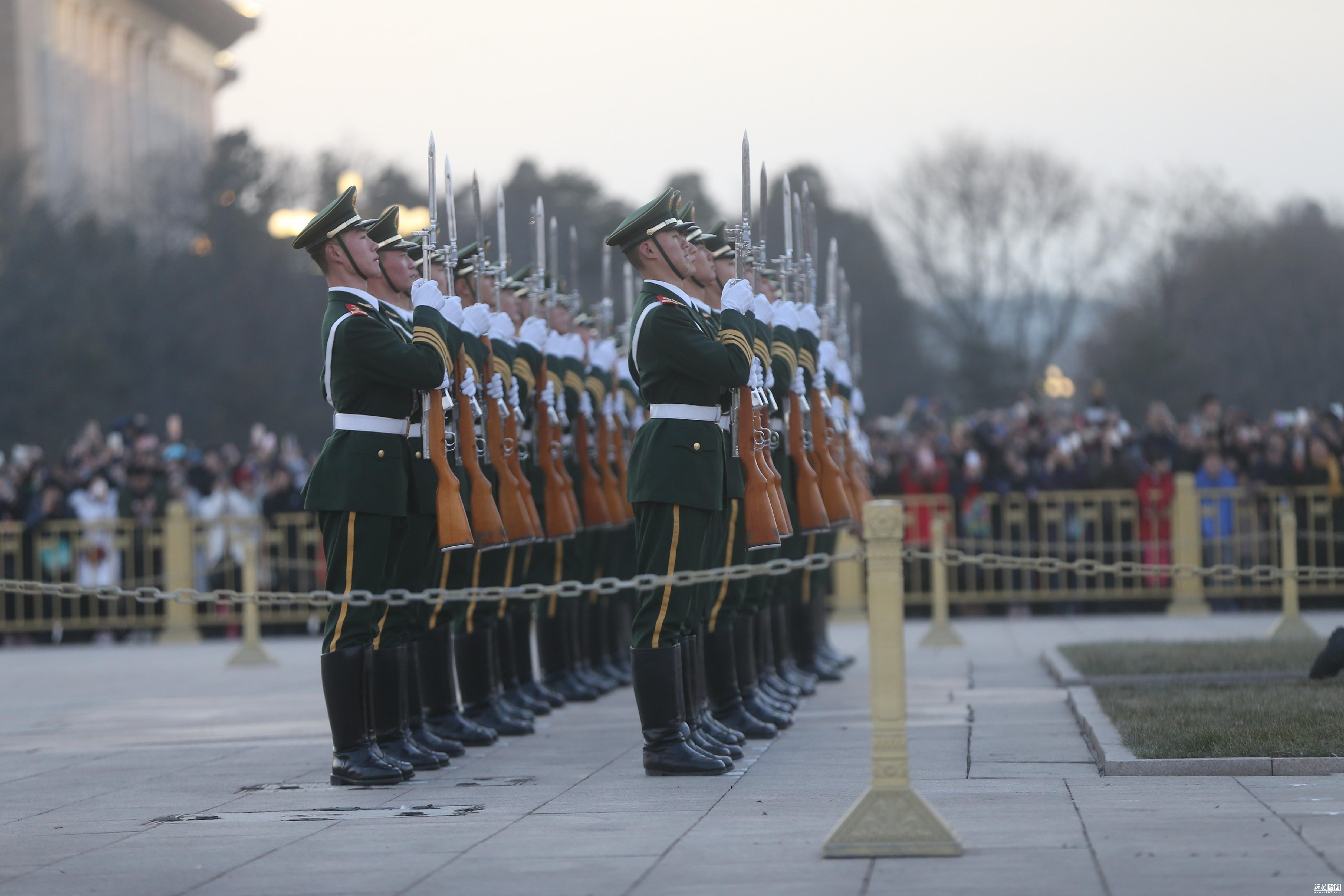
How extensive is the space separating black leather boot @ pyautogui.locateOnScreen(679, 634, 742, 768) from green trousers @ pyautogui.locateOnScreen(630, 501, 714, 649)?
13cm

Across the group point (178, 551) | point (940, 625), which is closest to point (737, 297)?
point (940, 625)

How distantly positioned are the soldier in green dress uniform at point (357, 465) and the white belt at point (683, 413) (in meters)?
0.88

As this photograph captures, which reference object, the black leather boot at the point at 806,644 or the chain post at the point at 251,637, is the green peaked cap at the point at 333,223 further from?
the chain post at the point at 251,637

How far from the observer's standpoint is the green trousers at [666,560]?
7.37 m

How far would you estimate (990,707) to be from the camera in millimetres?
9680

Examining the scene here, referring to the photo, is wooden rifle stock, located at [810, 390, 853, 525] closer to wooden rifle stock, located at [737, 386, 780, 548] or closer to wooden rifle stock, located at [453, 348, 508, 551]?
wooden rifle stock, located at [737, 386, 780, 548]

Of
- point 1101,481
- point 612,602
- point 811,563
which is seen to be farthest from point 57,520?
point 811,563

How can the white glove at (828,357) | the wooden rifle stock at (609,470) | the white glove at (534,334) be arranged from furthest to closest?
1. the wooden rifle stock at (609,470)
2. the white glove at (828,357)
3. the white glove at (534,334)

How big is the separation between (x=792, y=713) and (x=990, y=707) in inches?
43.1

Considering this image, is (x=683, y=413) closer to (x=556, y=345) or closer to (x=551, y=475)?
(x=551, y=475)

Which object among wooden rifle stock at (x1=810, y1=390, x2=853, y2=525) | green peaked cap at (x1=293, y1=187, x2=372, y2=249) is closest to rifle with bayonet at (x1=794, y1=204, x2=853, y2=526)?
wooden rifle stock at (x1=810, y1=390, x2=853, y2=525)

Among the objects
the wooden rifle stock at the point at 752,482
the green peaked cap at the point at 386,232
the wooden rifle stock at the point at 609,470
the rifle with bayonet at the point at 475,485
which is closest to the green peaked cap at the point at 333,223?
the green peaked cap at the point at 386,232

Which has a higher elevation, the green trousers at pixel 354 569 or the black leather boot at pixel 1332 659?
the green trousers at pixel 354 569

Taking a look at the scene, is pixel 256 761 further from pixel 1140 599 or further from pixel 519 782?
pixel 1140 599
